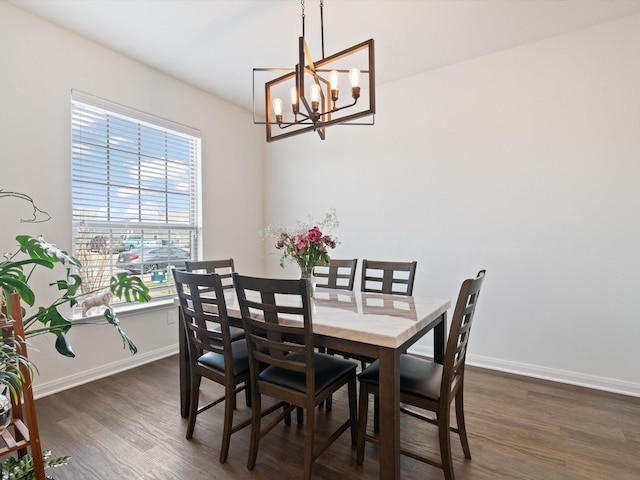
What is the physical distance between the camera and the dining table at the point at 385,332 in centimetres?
144

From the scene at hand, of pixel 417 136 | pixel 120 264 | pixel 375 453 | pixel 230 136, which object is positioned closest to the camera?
pixel 375 453

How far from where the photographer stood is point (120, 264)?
311cm

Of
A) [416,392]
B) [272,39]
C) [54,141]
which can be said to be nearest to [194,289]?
[416,392]

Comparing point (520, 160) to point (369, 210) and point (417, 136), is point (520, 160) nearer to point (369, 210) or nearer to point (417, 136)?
point (417, 136)

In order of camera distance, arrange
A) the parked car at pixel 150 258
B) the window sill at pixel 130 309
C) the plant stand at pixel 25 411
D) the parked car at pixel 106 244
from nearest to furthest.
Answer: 1. the plant stand at pixel 25 411
2. the window sill at pixel 130 309
3. the parked car at pixel 106 244
4. the parked car at pixel 150 258

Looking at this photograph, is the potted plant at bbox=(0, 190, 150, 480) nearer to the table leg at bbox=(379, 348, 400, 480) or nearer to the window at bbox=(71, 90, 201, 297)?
the table leg at bbox=(379, 348, 400, 480)

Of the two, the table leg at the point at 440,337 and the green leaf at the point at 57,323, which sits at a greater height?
the green leaf at the point at 57,323

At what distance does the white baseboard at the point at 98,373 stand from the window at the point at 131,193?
607 millimetres

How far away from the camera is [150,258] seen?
11.0ft

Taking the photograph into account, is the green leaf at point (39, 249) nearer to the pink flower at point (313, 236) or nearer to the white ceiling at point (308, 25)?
the pink flower at point (313, 236)

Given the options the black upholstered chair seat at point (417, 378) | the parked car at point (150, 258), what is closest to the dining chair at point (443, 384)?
the black upholstered chair seat at point (417, 378)

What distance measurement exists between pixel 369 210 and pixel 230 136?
196 cm

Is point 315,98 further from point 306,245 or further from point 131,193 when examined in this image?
point 131,193

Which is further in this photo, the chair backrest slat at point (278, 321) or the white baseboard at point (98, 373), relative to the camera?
the white baseboard at point (98, 373)
